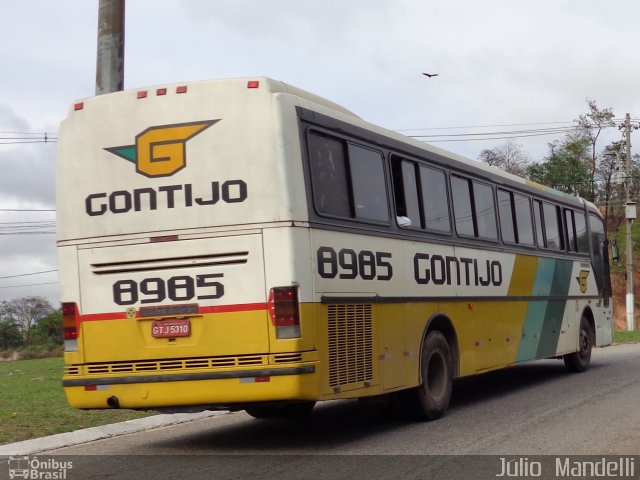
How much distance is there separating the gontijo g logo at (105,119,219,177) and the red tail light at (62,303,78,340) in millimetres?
1502

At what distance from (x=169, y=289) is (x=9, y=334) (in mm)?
70790

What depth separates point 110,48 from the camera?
12430 mm

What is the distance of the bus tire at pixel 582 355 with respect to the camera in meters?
17.1

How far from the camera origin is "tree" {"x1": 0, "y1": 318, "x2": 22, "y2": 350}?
74.1 meters

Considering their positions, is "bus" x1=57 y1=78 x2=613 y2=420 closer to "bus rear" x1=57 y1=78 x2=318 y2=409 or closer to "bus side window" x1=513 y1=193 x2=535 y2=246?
"bus rear" x1=57 y1=78 x2=318 y2=409

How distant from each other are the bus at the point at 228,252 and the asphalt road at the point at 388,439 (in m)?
0.54

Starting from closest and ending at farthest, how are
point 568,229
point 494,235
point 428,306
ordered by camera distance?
point 428,306, point 494,235, point 568,229

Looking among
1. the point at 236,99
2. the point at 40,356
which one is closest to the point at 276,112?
the point at 236,99

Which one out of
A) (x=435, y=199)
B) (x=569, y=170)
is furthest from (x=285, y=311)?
(x=569, y=170)

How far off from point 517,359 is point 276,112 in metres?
6.95

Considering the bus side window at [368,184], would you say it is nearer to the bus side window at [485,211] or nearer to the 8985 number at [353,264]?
the 8985 number at [353,264]

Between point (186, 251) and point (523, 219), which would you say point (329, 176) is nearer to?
point (186, 251)

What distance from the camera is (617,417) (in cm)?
1043

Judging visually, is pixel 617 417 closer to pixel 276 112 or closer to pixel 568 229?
pixel 276 112
